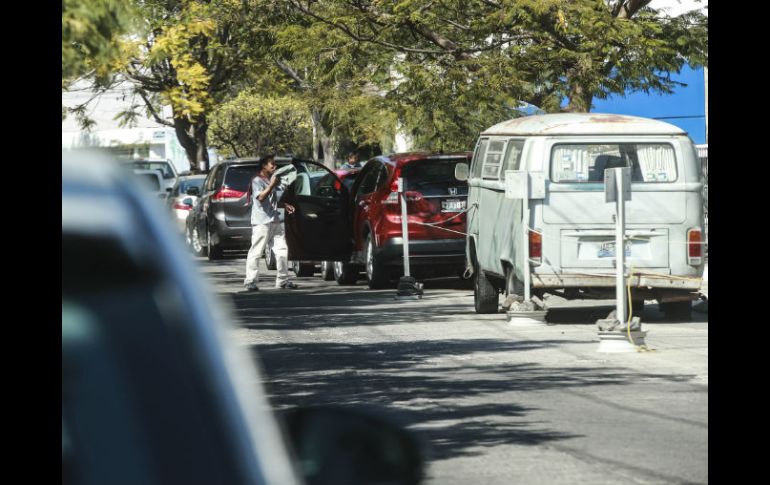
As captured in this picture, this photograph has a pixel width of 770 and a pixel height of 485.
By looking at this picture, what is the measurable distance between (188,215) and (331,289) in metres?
11.0

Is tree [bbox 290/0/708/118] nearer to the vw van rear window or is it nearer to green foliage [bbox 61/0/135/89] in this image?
the vw van rear window

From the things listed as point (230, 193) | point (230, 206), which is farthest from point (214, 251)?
point (230, 193)

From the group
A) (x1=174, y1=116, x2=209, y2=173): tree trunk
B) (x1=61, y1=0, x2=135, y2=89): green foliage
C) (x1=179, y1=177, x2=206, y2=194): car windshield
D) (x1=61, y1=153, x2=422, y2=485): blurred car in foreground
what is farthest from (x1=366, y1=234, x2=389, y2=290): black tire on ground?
(x1=174, y1=116, x2=209, y2=173): tree trunk

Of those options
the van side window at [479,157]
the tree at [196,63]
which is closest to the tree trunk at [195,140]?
the tree at [196,63]

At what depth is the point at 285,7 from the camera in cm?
2355

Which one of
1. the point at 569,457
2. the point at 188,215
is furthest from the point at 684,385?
the point at 188,215

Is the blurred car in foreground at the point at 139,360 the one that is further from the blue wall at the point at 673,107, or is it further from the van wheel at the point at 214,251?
the blue wall at the point at 673,107

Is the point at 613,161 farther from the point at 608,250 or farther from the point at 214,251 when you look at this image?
the point at 214,251

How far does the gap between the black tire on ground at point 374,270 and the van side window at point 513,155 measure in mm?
3962

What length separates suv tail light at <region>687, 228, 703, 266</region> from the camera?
14070 mm

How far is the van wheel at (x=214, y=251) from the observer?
86.9ft

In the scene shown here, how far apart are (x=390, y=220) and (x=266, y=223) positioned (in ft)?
6.03

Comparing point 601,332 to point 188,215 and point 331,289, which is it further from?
point 188,215

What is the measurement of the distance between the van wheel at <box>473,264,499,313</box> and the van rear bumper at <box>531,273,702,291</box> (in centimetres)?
152
